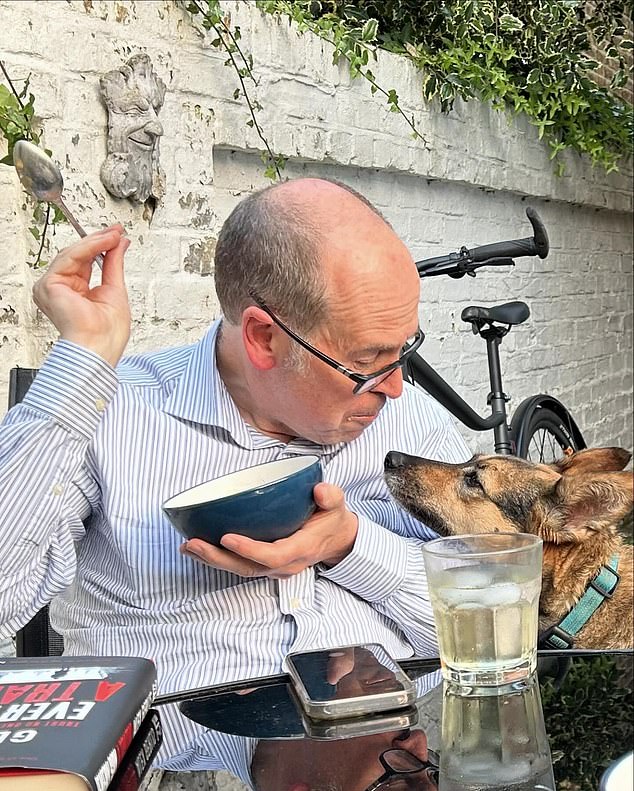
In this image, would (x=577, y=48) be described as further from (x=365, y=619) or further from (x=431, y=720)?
(x=431, y=720)

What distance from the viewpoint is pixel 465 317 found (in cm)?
384

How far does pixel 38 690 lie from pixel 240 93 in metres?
2.61

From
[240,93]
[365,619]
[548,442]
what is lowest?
[548,442]

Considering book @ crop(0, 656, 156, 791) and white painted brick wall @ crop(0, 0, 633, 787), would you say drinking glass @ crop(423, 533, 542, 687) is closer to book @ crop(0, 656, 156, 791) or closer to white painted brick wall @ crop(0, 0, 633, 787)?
book @ crop(0, 656, 156, 791)

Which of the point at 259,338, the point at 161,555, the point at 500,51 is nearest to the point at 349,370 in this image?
the point at 259,338

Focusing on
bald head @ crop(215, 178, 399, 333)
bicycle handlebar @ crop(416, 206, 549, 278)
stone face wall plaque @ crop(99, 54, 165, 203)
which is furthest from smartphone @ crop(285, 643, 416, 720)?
bicycle handlebar @ crop(416, 206, 549, 278)

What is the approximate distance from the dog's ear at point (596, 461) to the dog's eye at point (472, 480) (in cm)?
21

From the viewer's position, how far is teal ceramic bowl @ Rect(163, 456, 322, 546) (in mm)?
1471

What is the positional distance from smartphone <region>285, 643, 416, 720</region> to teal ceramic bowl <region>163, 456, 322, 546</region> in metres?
0.18

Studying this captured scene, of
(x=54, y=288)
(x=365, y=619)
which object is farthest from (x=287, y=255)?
(x=365, y=619)

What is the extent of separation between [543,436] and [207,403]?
2902mm

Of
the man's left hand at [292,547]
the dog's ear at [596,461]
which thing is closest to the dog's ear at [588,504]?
the dog's ear at [596,461]

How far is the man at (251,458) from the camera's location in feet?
5.60

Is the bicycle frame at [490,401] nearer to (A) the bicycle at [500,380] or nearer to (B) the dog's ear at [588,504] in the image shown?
(A) the bicycle at [500,380]
